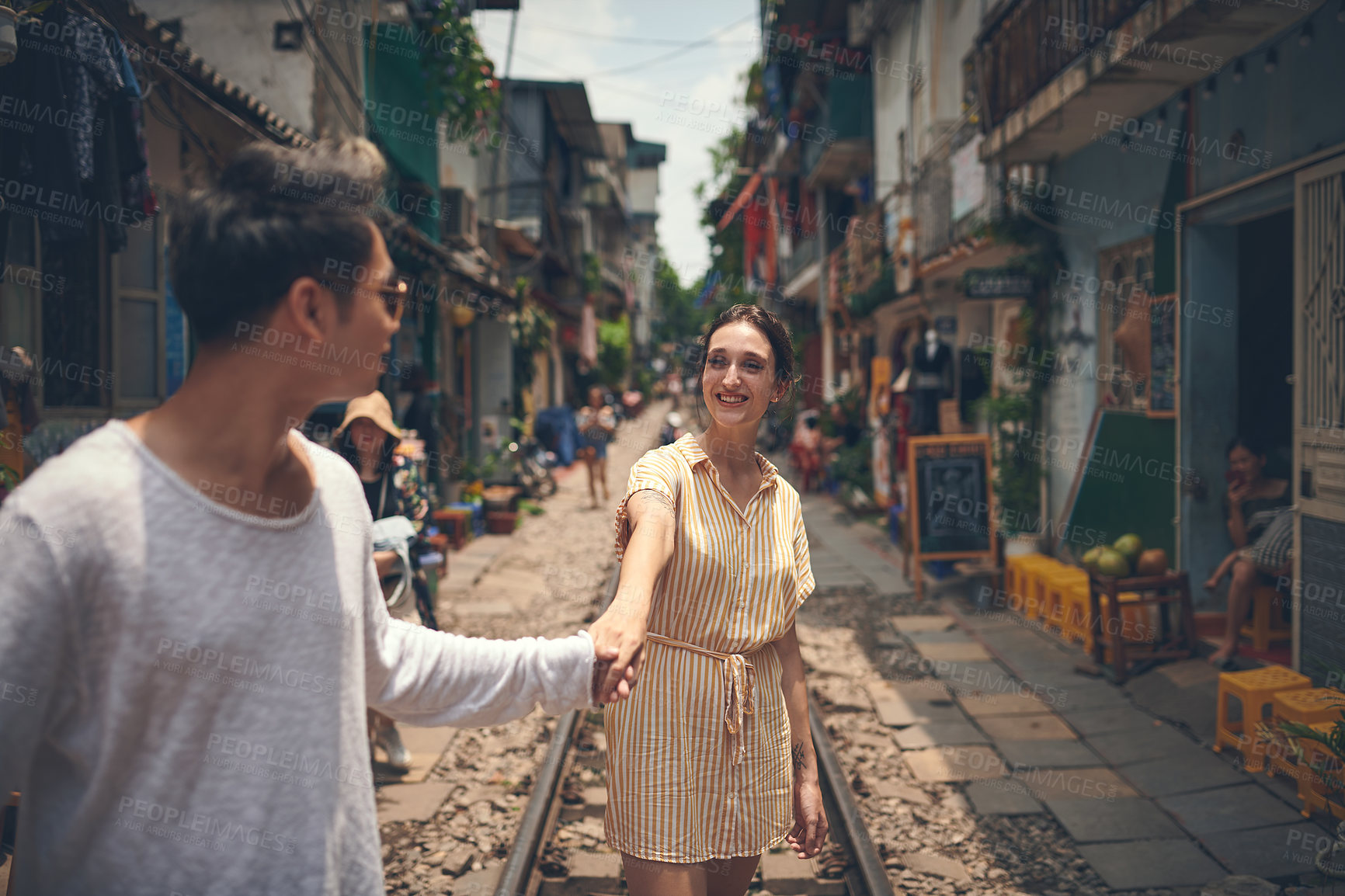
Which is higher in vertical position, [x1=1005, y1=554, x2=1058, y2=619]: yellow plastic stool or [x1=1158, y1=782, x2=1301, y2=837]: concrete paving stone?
[x1=1005, y1=554, x2=1058, y2=619]: yellow plastic stool

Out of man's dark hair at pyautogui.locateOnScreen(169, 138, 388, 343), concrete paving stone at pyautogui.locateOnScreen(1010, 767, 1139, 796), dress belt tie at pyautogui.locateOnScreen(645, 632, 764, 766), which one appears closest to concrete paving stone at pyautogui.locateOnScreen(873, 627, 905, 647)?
concrete paving stone at pyautogui.locateOnScreen(1010, 767, 1139, 796)

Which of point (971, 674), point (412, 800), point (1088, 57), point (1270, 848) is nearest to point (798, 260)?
point (1088, 57)

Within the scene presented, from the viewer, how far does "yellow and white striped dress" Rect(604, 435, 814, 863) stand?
233 cm

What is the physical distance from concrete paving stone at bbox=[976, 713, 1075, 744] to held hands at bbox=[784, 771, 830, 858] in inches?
144

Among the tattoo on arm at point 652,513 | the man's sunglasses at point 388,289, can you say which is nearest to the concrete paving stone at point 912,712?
the tattoo on arm at point 652,513

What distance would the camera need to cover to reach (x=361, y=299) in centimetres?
145

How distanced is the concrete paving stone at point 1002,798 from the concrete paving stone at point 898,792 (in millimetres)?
252

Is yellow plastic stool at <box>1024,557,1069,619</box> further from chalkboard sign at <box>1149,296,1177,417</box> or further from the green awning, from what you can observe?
the green awning

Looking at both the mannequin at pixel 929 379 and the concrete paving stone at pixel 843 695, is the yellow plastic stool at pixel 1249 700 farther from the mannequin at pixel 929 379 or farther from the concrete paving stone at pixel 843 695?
the mannequin at pixel 929 379

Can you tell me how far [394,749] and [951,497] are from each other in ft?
20.2

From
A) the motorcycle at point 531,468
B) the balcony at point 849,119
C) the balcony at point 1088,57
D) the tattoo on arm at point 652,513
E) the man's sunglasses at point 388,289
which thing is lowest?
the motorcycle at point 531,468

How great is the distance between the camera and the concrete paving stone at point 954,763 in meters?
5.23

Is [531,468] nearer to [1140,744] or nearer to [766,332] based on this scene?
[1140,744]

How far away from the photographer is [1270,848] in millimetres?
4176
